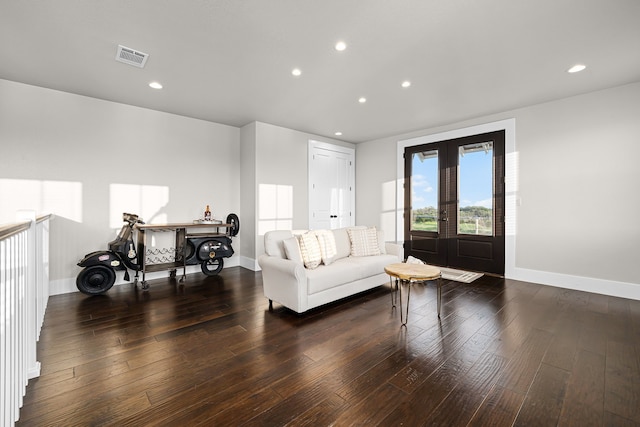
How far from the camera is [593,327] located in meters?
2.80

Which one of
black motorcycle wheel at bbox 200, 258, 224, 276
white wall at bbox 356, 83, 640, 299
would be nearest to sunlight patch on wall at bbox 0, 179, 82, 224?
black motorcycle wheel at bbox 200, 258, 224, 276

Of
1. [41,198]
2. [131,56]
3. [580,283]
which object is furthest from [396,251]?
[41,198]

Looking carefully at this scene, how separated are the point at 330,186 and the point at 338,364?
4796mm

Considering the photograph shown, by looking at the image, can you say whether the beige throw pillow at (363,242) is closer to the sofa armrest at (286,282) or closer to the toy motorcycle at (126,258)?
the sofa armrest at (286,282)

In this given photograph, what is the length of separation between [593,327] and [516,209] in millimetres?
2274

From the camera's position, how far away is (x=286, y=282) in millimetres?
3107

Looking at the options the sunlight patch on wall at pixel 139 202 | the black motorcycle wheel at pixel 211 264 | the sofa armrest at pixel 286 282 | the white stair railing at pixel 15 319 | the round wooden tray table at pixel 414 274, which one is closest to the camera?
the white stair railing at pixel 15 319

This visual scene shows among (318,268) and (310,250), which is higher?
(310,250)

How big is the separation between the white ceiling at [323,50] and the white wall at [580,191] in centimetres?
37

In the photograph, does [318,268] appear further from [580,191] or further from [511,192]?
[580,191]

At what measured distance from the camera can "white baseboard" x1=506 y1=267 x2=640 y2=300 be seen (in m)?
3.70

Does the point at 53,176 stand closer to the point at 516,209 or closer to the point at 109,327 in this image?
the point at 109,327

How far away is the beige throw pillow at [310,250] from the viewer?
10.9 feet

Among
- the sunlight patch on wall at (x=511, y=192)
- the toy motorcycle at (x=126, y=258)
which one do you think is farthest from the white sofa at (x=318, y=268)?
the sunlight patch on wall at (x=511, y=192)
